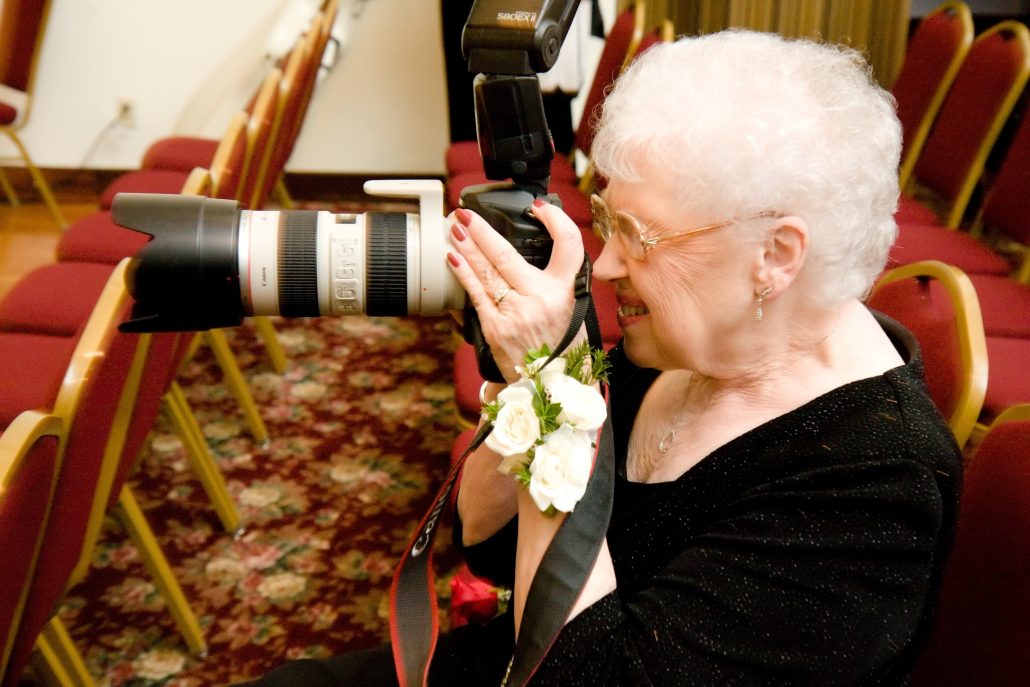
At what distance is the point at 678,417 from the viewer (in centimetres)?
95

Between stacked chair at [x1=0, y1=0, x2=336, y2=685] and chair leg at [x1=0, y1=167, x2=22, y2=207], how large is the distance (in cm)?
158

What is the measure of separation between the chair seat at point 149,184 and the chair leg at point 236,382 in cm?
57

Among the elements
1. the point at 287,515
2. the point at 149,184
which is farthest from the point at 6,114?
the point at 287,515

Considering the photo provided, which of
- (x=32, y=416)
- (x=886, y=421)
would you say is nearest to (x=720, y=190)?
(x=886, y=421)

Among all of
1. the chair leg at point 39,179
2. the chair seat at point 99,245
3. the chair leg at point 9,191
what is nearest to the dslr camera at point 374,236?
the chair seat at point 99,245

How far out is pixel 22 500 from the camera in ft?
2.79

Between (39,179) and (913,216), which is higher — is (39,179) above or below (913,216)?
below

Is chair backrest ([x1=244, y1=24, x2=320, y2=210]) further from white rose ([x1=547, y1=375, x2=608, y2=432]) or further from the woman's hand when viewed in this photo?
white rose ([x1=547, y1=375, x2=608, y2=432])

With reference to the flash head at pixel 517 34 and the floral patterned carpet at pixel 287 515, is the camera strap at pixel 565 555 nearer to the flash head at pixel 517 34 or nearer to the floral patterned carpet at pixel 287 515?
the flash head at pixel 517 34

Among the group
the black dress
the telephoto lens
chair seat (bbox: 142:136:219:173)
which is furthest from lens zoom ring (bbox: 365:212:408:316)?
chair seat (bbox: 142:136:219:173)

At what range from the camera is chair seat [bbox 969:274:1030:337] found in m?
1.77

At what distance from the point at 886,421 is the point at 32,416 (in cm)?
88

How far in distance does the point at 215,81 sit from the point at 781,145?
3.17 m

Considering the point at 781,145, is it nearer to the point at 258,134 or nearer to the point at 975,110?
the point at 258,134
